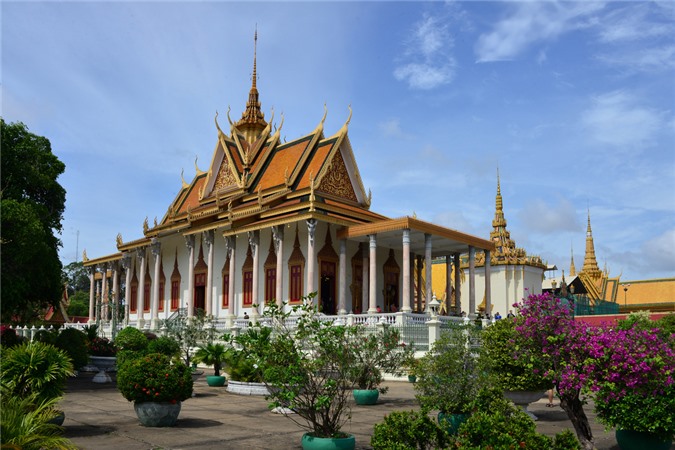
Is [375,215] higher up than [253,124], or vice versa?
[253,124]

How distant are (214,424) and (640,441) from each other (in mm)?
6259

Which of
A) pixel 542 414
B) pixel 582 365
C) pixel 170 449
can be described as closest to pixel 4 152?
pixel 170 449

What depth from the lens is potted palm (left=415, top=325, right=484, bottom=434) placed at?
8961 mm

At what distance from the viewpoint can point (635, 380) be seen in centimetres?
767

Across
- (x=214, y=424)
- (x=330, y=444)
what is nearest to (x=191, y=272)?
(x=214, y=424)

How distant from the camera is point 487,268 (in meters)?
29.0

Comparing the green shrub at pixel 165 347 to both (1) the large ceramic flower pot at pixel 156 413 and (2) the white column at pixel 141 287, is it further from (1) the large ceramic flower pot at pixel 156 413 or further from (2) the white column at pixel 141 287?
(2) the white column at pixel 141 287

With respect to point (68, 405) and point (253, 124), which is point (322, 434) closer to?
point (68, 405)

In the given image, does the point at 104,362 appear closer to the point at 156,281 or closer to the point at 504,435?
the point at 156,281

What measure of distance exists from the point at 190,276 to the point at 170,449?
76.6 feet

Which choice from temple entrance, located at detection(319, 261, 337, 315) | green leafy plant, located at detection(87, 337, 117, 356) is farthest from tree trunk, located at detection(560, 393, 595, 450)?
temple entrance, located at detection(319, 261, 337, 315)

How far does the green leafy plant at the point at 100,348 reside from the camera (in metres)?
21.0

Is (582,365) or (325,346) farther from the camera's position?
(325,346)

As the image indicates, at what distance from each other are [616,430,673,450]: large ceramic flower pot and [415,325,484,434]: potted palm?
189 cm
